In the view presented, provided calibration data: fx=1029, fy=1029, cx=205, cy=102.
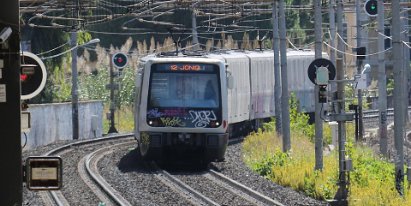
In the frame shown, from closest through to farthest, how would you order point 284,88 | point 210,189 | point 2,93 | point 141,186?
point 2,93 → point 210,189 → point 141,186 → point 284,88

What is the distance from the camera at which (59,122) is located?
37469 mm

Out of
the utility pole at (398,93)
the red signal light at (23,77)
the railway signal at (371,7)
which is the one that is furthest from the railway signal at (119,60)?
the red signal light at (23,77)

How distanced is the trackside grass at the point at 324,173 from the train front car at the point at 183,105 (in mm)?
1555

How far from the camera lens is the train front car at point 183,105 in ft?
77.7

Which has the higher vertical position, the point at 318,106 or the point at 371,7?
the point at 371,7

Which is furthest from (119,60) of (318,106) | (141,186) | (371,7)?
(141,186)

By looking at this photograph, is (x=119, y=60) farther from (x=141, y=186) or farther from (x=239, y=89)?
(x=141, y=186)

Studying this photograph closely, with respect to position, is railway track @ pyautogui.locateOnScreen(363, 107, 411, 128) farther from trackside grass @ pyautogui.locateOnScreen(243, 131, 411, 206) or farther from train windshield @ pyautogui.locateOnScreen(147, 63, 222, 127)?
train windshield @ pyautogui.locateOnScreen(147, 63, 222, 127)

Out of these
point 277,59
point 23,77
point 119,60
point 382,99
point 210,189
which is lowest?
point 210,189

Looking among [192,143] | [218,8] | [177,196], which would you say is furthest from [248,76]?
[177,196]

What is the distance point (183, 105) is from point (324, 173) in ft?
13.6

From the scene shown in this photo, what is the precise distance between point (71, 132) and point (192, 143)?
16119mm

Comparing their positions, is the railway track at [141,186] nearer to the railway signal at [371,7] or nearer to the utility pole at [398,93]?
the utility pole at [398,93]

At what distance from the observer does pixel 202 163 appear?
2528 cm
